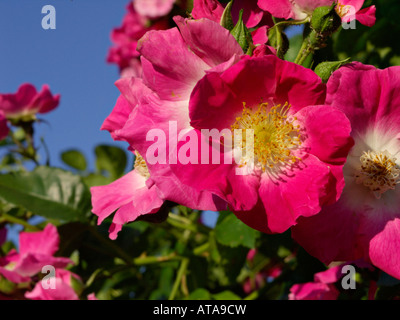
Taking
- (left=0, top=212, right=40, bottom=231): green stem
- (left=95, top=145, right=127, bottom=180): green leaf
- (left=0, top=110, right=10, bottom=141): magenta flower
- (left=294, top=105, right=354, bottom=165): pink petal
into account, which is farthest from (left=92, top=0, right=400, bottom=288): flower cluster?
(left=0, top=110, right=10, bottom=141): magenta flower

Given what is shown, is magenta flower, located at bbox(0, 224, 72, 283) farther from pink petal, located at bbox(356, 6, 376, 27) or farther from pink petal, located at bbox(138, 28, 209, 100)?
pink petal, located at bbox(356, 6, 376, 27)

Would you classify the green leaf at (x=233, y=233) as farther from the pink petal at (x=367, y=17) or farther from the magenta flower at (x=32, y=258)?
the pink petal at (x=367, y=17)

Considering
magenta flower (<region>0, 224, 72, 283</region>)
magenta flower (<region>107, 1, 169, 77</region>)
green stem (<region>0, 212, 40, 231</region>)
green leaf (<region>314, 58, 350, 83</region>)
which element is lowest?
magenta flower (<region>0, 224, 72, 283</region>)

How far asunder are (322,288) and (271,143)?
558 mm

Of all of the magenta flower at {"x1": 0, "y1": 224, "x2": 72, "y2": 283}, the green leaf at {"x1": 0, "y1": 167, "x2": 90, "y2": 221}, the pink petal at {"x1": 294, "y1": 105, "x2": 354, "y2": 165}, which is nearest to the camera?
the pink petal at {"x1": 294, "y1": 105, "x2": 354, "y2": 165}

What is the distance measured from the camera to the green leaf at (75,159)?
2.06m

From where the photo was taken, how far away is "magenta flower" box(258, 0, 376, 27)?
2.62 feet

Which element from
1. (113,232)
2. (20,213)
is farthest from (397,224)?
(20,213)

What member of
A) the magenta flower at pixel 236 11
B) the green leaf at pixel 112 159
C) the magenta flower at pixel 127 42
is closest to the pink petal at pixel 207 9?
the magenta flower at pixel 236 11

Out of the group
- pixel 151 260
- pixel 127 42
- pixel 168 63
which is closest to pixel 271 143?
pixel 168 63

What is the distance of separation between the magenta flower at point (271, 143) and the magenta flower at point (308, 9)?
171mm

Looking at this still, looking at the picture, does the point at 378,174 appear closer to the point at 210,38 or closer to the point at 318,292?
the point at 210,38

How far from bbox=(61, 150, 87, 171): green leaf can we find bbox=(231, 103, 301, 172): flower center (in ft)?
4.73

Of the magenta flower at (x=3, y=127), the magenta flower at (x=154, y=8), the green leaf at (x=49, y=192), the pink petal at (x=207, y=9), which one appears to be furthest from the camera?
the magenta flower at (x=154, y=8)
